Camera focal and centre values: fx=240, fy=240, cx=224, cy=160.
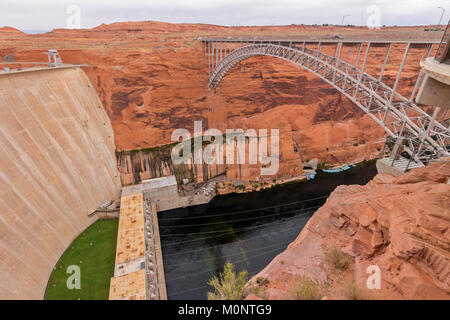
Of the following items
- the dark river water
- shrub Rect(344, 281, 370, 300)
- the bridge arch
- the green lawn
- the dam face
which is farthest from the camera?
the dark river water

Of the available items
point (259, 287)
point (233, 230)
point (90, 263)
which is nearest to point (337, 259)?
point (259, 287)

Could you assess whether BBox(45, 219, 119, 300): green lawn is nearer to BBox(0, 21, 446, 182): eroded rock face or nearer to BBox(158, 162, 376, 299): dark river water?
BBox(158, 162, 376, 299): dark river water

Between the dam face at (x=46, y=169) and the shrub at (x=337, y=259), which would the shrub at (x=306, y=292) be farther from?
the dam face at (x=46, y=169)

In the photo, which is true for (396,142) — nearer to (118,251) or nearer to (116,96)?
(118,251)

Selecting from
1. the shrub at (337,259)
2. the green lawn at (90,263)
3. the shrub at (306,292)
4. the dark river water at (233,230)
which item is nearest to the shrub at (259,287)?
the shrub at (306,292)

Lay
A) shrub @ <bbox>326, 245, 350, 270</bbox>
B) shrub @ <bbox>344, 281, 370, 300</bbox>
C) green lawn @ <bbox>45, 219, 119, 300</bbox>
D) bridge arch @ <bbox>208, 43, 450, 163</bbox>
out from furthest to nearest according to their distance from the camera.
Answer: green lawn @ <bbox>45, 219, 119, 300</bbox>
bridge arch @ <bbox>208, 43, 450, 163</bbox>
shrub @ <bbox>326, 245, 350, 270</bbox>
shrub @ <bbox>344, 281, 370, 300</bbox>

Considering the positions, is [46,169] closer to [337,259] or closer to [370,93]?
[337,259]

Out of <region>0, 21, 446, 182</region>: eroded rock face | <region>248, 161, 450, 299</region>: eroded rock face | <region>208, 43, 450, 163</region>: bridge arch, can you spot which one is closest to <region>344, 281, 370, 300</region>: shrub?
<region>248, 161, 450, 299</region>: eroded rock face
